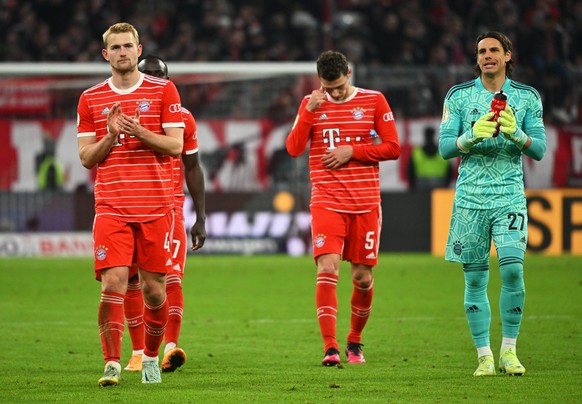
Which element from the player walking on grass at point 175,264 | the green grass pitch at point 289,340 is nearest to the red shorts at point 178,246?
the player walking on grass at point 175,264

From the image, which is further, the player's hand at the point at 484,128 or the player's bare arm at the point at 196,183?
the player's bare arm at the point at 196,183

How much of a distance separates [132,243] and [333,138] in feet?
6.88

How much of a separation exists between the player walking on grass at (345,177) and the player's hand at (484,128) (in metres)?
1.33

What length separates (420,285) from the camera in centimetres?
1521

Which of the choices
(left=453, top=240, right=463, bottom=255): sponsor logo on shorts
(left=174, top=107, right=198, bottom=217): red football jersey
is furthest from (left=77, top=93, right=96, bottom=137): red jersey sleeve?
(left=453, top=240, right=463, bottom=255): sponsor logo on shorts

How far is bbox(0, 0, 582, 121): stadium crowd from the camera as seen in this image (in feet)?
75.1

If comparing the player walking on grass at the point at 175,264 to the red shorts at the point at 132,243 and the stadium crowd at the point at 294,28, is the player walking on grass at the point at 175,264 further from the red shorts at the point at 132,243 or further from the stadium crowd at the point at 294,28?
the stadium crowd at the point at 294,28

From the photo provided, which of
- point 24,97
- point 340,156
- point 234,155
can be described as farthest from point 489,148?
point 24,97

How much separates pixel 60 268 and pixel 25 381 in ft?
33.5

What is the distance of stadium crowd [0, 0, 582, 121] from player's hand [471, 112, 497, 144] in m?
15.0

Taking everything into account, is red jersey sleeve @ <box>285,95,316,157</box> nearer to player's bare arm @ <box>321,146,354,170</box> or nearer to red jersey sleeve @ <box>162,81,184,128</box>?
player's bare arm @ <box>321,146,354,170</box>

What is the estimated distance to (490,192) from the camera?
7.92 meters

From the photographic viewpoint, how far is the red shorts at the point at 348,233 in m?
8.82

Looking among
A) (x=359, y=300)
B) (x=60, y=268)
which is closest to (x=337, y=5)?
(x=60, y=268)
